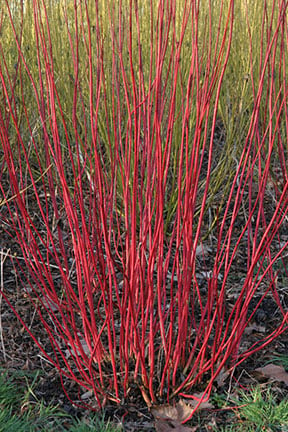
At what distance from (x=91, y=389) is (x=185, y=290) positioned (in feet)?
1.83

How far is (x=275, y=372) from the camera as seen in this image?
2.09m

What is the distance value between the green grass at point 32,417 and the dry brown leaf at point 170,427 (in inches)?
5.6

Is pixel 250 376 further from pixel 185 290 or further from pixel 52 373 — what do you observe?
pixel 52 373

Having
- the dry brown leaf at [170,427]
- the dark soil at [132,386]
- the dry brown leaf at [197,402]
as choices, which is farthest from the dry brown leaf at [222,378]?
the dry brown leaf at [170,427]

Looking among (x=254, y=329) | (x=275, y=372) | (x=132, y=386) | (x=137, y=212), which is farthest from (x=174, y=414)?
(x=137, y=212)

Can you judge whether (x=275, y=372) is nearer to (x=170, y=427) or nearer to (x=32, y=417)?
(x=170, y=427)

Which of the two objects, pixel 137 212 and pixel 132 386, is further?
pixel 137 212

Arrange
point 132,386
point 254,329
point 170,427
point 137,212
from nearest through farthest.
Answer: point 170,427 < point 132,386 < point 254,329 < point 137,212

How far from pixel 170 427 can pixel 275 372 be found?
0.49m

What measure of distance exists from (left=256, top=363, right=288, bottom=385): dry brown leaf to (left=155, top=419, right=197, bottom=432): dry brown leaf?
1.31 feet

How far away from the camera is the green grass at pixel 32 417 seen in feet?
5.98

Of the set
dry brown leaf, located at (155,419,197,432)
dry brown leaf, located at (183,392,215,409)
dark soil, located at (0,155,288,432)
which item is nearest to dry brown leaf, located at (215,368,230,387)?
dark soil, located at (0,155,288,432)

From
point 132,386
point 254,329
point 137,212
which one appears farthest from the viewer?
point 137,212

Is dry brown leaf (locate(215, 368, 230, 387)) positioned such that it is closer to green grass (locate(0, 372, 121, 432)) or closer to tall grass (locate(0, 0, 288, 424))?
tall grass (locate(0, 0, 288, 424))
